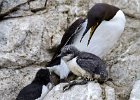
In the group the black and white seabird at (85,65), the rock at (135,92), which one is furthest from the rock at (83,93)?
the rock at (135,92)

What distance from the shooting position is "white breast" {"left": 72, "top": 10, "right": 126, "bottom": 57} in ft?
25.3

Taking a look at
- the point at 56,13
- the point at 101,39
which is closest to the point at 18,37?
the point at 56,13

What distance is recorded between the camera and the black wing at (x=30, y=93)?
24.2 ft

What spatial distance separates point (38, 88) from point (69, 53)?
2.27 ft

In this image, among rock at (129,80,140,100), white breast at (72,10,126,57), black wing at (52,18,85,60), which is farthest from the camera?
black wing at (52,18,85,60)

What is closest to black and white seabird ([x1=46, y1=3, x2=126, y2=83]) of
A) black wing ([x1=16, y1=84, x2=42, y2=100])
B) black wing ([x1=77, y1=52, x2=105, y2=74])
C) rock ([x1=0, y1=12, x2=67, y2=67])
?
black wing ([x1=77, y1=52, x2=105, y2=74])

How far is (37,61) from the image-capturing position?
840 cm

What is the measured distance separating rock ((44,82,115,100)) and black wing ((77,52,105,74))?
0.21 m

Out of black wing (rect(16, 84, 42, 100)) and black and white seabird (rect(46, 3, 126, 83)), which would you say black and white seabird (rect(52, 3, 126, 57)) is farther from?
black wing (rect(16, 84, 42, 100))

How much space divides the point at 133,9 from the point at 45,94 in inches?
108

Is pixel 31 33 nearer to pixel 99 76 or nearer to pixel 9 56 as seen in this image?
pixel 9 56

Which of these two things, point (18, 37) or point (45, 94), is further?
point (18, 37)

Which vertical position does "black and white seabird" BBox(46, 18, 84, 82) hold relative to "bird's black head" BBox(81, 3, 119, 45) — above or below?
below

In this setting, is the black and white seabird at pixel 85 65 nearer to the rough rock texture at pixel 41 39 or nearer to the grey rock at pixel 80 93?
the grey rock at pixel 80 93
